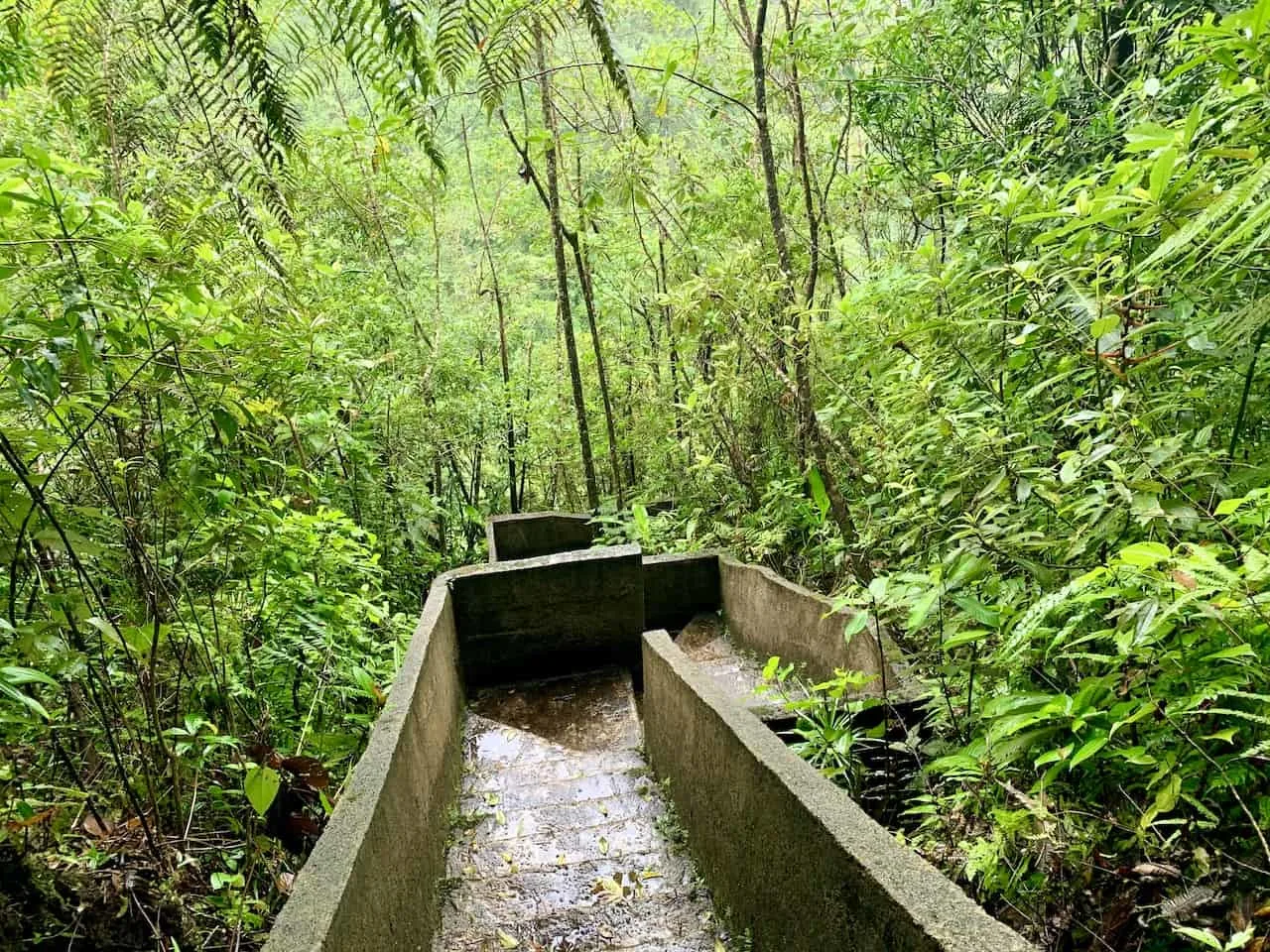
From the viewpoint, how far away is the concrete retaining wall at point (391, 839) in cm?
186

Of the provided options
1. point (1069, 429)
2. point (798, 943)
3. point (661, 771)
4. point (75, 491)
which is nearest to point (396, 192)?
point (75, 491)

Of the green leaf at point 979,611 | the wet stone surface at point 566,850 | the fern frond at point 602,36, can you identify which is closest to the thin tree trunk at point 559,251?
the wet stone surface at point 566,850

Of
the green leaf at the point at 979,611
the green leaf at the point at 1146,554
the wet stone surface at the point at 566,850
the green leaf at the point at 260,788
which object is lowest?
the wet stone surface at the point at 566,850

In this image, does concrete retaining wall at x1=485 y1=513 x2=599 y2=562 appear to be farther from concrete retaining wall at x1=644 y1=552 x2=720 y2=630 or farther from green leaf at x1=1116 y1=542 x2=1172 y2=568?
green leaf at x1=1116 y1=542 x2=1172 y2=568

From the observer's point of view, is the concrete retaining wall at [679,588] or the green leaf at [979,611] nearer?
the green leaf at [979,611]

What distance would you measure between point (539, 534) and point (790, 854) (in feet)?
26.5

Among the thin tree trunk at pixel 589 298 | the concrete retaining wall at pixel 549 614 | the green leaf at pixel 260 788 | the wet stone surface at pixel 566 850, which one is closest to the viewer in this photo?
the green leaf at pixel 260 788

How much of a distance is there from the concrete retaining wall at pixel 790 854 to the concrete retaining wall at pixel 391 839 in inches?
47.0

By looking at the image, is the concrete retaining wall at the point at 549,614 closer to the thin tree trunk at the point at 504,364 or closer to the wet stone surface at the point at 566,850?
the wet stone surface at the point at 566,850

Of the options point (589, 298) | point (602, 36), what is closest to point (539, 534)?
point (589, 298)

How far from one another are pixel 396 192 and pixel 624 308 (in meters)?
4.61

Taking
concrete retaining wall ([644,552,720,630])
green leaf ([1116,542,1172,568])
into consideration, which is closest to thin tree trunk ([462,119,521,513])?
concrete retaining wall ([644,552,720,630])

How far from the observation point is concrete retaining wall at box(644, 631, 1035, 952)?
5.26 ft

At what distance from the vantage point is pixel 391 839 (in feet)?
8.18
